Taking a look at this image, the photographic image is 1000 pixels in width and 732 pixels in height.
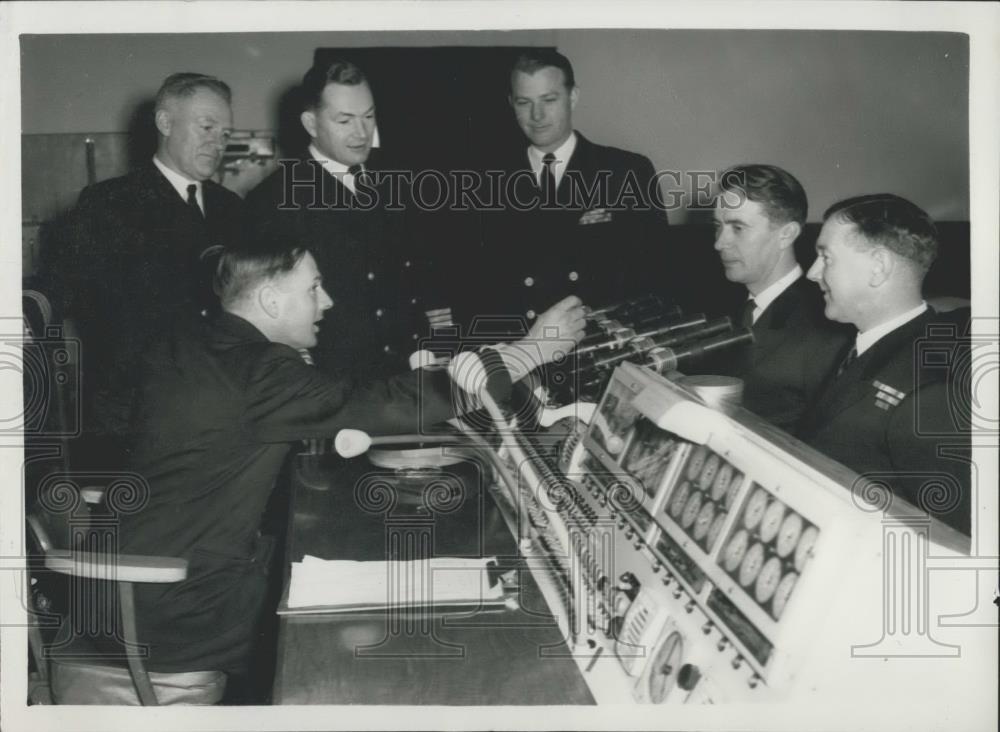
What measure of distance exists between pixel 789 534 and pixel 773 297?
0.94 meters

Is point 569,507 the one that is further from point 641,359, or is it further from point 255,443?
point 255,443

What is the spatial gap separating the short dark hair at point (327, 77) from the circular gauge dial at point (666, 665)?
1418 mm

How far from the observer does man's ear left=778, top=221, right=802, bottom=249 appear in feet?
6.61

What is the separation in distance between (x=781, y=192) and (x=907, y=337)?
425 millimetres

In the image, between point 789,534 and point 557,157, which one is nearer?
point 789,534

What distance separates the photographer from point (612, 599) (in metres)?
1.55

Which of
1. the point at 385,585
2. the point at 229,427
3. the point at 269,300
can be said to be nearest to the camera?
the point at 385,585

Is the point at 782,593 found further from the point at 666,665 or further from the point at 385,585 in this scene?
the point at 385,585

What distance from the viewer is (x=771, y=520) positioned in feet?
4.13

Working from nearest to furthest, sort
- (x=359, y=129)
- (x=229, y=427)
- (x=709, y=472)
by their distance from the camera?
(x=709, y=472)
(x=229, y=427)
(x=359, y=129)

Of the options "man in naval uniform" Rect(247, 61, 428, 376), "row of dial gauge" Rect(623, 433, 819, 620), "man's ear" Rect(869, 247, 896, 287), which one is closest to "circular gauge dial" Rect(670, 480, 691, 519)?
"row of dial gauge" Rect(623, 433, 819, 620)

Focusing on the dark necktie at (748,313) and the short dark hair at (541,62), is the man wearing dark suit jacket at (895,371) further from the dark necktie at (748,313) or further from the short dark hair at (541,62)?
the short dark hair at (541,62)

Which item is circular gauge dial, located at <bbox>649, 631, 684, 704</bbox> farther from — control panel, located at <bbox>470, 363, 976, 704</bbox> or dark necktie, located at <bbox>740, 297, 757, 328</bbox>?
dark necktie, located at <bbox>740, 297, 757, 328</bbox>

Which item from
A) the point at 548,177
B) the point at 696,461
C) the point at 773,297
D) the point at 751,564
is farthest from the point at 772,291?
the point at 751,564
